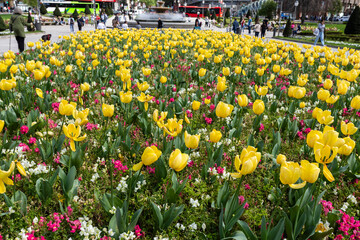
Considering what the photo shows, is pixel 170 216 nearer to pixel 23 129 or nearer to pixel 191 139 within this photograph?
pixel 191 139

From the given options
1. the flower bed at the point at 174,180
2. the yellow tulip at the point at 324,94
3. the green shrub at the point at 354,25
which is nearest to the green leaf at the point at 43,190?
the flower bed at the point at 174,180

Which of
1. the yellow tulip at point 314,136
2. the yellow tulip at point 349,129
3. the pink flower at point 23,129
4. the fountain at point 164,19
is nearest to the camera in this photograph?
the yellow tulip at point 314,136

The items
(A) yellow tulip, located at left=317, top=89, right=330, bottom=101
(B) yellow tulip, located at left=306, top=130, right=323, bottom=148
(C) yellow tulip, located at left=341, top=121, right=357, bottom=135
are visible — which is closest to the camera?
(B) yellow tulip, located at left=306, top=130, right=323, bottom=148

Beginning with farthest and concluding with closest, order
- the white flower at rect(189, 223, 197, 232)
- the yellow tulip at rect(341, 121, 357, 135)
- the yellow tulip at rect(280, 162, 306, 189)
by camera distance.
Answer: the yellow tulip at rect(341, 121, 357, 135) → the white flower at rect(189, 223, 197, 232) → the yellow tulip at rect(280, 162, 306, 189)

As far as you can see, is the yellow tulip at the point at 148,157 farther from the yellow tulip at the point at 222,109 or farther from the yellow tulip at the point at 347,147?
the yellow tulip at the point at 347,147

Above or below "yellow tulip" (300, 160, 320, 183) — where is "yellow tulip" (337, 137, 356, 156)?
below

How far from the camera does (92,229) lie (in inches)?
83.1

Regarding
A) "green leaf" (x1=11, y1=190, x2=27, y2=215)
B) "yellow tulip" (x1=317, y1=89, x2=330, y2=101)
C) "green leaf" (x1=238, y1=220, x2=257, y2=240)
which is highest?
"yellow tulip" (x1=317, y1=89, x2=330, y2=101)

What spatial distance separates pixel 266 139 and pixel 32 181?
9.27ft

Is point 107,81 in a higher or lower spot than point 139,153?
higher

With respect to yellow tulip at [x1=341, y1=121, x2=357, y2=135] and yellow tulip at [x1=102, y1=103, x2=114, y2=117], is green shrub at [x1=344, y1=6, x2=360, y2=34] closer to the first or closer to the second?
yellow tulip at [x1=341, y1=121, x2=357, y2=135]

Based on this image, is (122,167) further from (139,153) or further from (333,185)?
(333,185)

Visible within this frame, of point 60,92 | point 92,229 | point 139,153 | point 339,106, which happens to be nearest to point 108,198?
point 92,229

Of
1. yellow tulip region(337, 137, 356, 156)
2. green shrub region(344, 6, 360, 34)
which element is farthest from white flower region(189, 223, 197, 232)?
green shrub region(344, 6, 360, 34)
